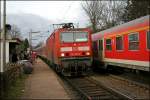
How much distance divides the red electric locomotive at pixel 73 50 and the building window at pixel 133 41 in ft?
17.9

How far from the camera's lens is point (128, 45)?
713 inches

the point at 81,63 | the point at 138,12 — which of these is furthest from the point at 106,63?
the point at 138,12

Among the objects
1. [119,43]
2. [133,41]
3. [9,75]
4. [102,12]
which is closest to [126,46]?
[133,41]

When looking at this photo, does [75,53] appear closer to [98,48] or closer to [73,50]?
[73,50]

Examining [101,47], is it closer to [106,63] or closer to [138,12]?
[106,63]

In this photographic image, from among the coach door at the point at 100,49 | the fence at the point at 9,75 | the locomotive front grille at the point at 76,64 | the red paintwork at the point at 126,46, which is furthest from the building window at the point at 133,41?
the coach door at the point at 100,49

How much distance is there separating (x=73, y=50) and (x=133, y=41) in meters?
6.22

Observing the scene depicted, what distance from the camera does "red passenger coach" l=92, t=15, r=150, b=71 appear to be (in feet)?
51.7

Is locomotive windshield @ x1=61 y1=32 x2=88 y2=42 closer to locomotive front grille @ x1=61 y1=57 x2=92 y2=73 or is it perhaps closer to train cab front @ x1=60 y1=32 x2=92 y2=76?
train cab front @ x1=60 y1=32 x2=92 y2=76

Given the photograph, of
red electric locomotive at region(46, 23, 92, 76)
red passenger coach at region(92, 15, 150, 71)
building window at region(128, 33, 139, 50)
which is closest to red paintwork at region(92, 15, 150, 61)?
red passenger coach at region(92, 15, 150, 71)

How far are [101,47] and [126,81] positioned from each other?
5913 mm

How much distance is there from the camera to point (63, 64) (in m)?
22.5

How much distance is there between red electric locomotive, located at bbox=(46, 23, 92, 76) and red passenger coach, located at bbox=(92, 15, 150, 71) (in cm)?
129

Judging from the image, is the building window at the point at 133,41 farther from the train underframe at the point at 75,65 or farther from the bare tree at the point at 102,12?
the bare tree at the point at 102,12
